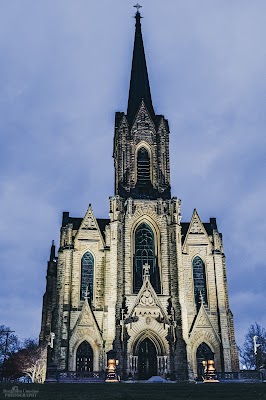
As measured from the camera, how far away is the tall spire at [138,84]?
49.2 m

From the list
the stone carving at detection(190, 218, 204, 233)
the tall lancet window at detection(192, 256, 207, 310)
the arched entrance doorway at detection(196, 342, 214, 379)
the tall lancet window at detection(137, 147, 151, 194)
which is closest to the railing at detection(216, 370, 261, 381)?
the arched entrance doorway at detection(196, 342, 214, 379)

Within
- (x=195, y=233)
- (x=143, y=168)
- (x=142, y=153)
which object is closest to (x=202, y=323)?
(x=195, y=233)

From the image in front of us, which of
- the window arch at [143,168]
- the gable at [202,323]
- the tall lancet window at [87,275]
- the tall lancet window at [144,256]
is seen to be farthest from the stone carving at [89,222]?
the gable at [202,323]

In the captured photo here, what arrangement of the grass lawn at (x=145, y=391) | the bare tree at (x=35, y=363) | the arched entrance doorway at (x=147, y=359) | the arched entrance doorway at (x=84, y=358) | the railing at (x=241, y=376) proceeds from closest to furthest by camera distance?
the grass lawn at (x=145, y=391), the railing at (x=241, y=376), the arched entrance doorway at (x=84, y=358), the arched entrance doorway at (x=147, y=359), the bare tree at (x=35, y=363)

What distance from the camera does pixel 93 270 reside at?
4006cm

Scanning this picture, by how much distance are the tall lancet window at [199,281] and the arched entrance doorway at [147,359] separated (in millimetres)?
5419

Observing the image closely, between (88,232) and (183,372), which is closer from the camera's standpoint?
(183,372)

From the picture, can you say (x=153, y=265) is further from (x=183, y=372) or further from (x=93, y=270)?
(x=183, y=372)

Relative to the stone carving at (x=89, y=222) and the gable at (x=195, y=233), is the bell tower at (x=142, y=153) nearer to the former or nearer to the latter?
the gable at (x=195, y=233)

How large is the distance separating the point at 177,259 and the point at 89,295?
805cm

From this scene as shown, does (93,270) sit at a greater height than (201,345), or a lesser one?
greater

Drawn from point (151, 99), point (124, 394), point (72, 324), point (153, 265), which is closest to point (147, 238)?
point (153, 265)

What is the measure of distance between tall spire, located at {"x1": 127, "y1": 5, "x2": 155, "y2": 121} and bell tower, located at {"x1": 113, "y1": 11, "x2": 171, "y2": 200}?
15 cm

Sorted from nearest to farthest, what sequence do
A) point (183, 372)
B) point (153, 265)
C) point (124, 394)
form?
point (124, 394) < point (183, 372) < point (153, 265)
